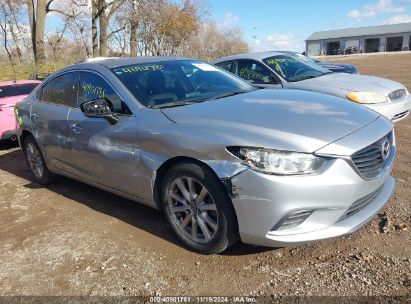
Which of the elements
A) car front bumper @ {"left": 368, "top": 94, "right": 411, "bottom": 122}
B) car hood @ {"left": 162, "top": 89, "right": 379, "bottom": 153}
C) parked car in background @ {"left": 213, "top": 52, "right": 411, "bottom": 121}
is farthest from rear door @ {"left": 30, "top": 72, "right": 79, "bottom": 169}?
car front bumper @ {"left": 368, "top": 94, "right": 411, "bottom": 122}

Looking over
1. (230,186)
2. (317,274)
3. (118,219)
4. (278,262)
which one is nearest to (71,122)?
(118,219)

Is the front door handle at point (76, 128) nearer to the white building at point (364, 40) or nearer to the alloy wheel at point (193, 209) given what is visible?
the alloy wheel at point (193, 209)

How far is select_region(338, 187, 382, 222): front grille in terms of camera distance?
9.93 ft

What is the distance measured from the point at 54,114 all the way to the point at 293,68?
459 cm

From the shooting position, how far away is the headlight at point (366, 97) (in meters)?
6.25

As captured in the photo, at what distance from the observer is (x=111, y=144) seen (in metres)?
3.99

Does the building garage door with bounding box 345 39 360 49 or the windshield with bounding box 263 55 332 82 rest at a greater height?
the building garage door with bounding box 345 39 360 49

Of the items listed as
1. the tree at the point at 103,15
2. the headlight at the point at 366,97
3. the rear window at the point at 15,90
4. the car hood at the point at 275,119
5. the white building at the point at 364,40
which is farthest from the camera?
the white building at the point at 364,40

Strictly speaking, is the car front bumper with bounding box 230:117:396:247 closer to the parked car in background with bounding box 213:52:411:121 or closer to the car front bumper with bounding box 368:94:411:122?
the car front bumper with bounding box 368:94:411:122

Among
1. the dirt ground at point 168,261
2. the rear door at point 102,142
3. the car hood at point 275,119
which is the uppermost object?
the car hood at point 275,119

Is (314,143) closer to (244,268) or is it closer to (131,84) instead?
(244,268)

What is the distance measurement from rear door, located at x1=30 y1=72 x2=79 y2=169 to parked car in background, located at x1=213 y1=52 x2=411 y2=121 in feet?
11.7

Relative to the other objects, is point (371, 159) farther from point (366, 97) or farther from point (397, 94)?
point (397, 94)

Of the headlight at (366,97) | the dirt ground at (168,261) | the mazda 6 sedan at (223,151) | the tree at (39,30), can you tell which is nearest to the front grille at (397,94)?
the headlight at (366,97)
